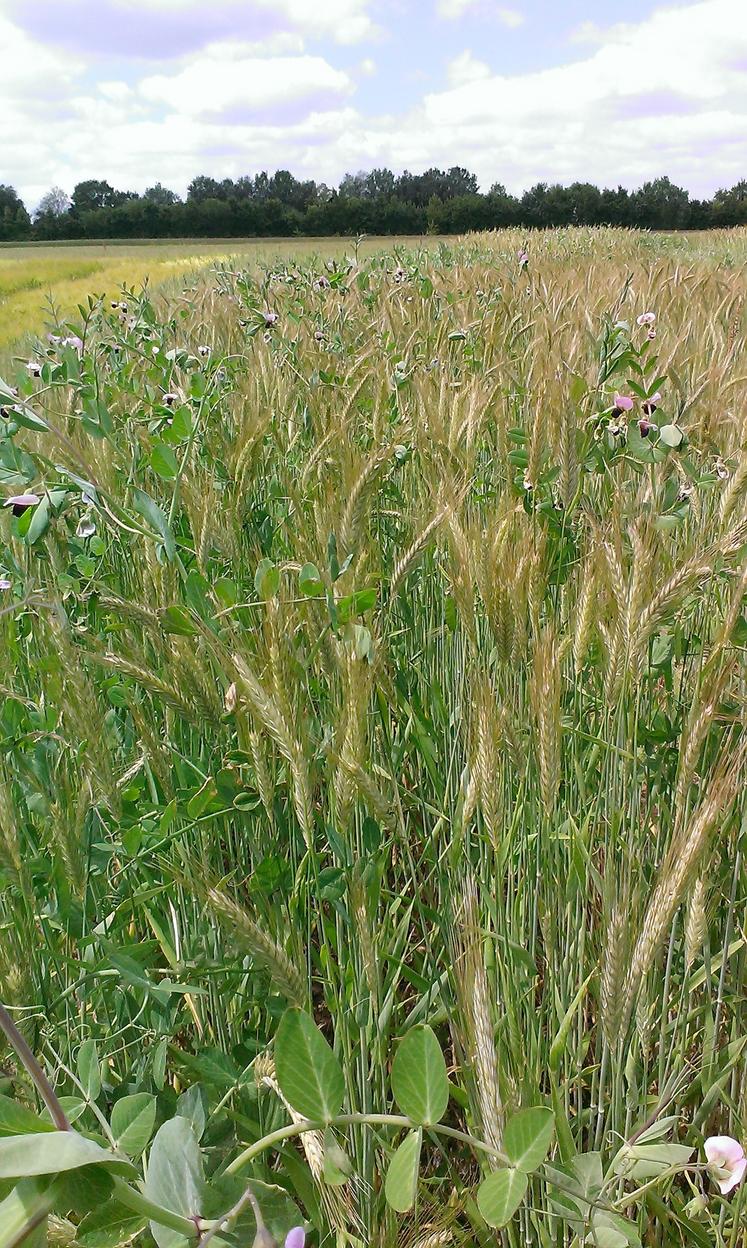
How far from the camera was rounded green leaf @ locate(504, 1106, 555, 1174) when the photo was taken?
0.54 meters

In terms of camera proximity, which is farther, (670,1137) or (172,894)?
(172,894)

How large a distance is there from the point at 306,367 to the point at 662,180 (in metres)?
41.8

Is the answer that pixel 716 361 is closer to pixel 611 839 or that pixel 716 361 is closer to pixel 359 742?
pixel 611 839

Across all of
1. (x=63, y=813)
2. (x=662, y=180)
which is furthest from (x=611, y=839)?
(x=662, y=180)

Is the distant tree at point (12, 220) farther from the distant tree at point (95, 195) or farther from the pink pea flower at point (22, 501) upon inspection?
the pink pea flower at point (22, 501)

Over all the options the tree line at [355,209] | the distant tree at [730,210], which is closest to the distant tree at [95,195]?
the tree line at [355,209]

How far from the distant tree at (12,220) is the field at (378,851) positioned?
45.6m

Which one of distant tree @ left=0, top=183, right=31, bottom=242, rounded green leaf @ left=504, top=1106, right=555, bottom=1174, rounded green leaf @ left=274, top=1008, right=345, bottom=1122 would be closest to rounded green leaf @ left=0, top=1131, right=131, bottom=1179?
rounded green leaf @ left=274, top=1008, right=345, bottom=1122

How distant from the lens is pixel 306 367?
204 cm

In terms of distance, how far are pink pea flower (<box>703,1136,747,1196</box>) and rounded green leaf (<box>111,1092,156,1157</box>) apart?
41 cm

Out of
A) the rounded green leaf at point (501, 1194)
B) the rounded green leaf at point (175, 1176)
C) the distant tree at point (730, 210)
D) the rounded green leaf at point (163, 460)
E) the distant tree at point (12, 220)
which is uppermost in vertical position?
the distant tree at point (12, 220)

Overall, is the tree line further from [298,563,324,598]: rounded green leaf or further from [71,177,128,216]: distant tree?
Answer: [298,563,324,598]: rounded green leaf

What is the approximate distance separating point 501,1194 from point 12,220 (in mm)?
47704

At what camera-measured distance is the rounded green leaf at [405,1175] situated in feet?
1.71
